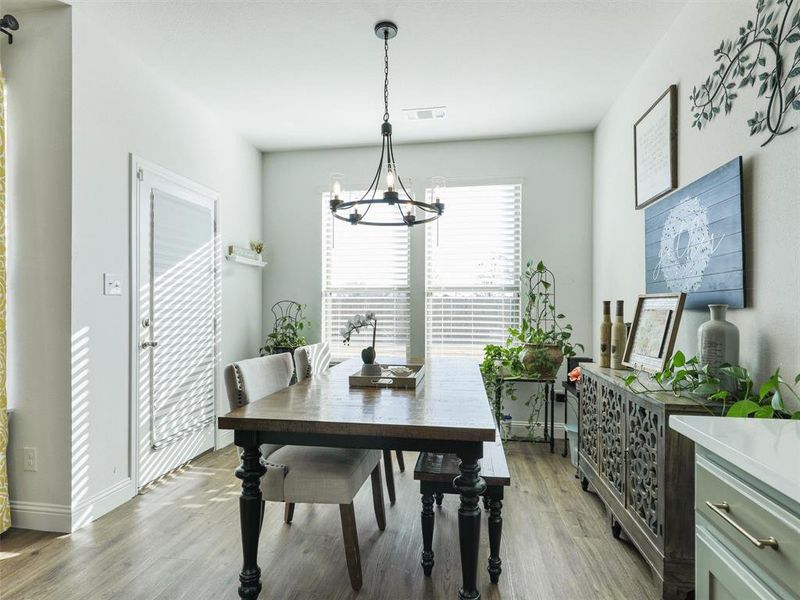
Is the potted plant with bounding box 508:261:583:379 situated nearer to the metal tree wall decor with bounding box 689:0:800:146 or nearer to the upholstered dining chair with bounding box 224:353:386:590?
the upholstered dining chair with bounding box 224:353:386:590

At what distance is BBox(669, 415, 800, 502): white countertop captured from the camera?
0.83m

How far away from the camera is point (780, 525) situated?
841 millimetres

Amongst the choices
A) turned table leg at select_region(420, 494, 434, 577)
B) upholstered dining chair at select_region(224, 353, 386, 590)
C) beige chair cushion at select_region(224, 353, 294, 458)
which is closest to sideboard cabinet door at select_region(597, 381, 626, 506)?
turned table leg at select_region(420, 494, 434, 577)

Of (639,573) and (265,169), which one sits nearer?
(639,573)

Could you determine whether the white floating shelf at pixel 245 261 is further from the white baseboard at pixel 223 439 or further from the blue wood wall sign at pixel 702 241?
the blue wood wall sign at pixel 702 241

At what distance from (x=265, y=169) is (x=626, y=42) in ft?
11.1

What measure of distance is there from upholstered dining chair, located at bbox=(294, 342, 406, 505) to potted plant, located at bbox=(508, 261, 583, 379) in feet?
4.56

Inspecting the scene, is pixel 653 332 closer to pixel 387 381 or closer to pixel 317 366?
pixel 387 381

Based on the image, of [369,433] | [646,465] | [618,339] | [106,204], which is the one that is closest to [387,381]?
[369,433]

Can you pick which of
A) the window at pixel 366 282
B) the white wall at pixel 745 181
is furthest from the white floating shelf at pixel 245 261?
the white wall at pixel 745 181

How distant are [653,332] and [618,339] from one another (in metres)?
0.30

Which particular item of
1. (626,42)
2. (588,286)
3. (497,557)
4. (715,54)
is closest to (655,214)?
(715,54)

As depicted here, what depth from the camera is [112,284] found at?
2695 mm

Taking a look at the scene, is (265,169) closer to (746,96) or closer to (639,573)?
(746,96)
